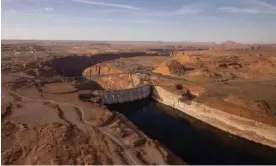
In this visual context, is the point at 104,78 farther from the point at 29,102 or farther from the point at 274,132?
the point at 274,132

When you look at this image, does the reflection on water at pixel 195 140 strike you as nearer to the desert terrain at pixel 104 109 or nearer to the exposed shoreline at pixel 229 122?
the exposed shoreline at pixel 229 122

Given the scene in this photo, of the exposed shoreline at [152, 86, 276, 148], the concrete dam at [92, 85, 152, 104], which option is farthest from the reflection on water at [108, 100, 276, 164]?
the concrete dam at [92, 85, 152, 104]

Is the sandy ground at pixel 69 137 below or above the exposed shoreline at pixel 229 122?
above

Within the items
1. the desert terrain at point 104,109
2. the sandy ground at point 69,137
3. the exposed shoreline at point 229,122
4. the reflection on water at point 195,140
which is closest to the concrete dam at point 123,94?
the desert terrain at point 104,109

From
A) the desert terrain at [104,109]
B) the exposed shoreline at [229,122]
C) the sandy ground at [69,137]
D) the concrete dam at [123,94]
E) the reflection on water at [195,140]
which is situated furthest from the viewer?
the concrete dam at [123,94]

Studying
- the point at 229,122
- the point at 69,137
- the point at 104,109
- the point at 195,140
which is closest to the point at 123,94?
the point at 104,109

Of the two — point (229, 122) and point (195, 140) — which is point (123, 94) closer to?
point (229, 122)
